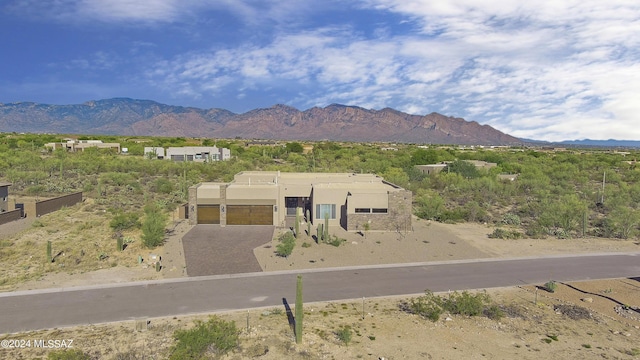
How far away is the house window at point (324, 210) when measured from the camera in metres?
35.1

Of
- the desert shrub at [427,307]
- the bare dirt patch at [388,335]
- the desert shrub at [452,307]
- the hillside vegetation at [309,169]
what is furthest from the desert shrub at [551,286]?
the hillside vegetation at [309,169]

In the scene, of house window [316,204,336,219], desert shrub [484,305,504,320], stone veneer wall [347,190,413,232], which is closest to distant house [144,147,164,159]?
house window [316,204,336,219]


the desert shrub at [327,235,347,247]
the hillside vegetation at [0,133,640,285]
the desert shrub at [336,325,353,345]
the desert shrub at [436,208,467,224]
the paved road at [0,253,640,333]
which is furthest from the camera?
the desert shrub at [436,208,467,224]

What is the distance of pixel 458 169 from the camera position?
6172 centimetres

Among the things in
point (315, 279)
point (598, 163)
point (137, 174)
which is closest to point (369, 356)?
point (315, 279)

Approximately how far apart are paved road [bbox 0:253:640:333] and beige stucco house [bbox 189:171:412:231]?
28.0 feet

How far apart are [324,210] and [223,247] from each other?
9.80m

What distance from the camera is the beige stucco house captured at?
33500 millimetres

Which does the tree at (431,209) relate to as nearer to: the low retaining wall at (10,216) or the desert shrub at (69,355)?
the desert shrub at (69,355)

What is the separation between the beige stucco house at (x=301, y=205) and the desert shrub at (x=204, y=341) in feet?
62.2

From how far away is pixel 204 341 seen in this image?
47.5ft

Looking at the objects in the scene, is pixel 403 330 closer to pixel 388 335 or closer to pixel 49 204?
pixel 388 335

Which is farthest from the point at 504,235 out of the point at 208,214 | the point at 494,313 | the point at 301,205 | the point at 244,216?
the point at 208,214

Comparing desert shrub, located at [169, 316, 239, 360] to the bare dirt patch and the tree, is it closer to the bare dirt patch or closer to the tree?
the bare dirt patch
